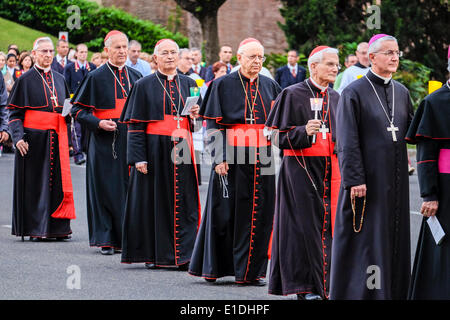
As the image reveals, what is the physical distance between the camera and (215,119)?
32.9ft

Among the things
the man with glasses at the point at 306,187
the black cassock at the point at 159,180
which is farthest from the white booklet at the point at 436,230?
the black cassock at the point at 159,180

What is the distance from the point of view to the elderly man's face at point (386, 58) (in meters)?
8.14

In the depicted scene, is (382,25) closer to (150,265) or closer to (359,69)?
(359,69)

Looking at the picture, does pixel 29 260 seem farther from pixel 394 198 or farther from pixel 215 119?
pixel 394 198

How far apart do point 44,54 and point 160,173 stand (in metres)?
2.67

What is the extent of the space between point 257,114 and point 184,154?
116 cm

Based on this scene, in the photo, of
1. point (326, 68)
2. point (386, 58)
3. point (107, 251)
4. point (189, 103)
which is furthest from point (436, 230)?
point (107, 251)

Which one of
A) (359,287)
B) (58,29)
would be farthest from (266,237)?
(58,29)

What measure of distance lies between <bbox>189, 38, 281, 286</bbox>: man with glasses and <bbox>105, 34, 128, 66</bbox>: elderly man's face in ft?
6.69

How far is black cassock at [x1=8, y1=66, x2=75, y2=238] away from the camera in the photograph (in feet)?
41.3

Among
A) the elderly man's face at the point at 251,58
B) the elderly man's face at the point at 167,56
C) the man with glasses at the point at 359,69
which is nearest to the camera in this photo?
the elderly man's face at the point at 251,58

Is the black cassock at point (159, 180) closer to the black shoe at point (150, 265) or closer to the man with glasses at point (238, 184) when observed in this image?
the black shoe at point (150, 265)

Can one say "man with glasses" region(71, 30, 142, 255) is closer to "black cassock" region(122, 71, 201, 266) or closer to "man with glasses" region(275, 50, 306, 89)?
"black cassock" region(122, 71, 201, 266)

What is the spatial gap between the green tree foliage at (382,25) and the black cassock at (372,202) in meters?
19.4
